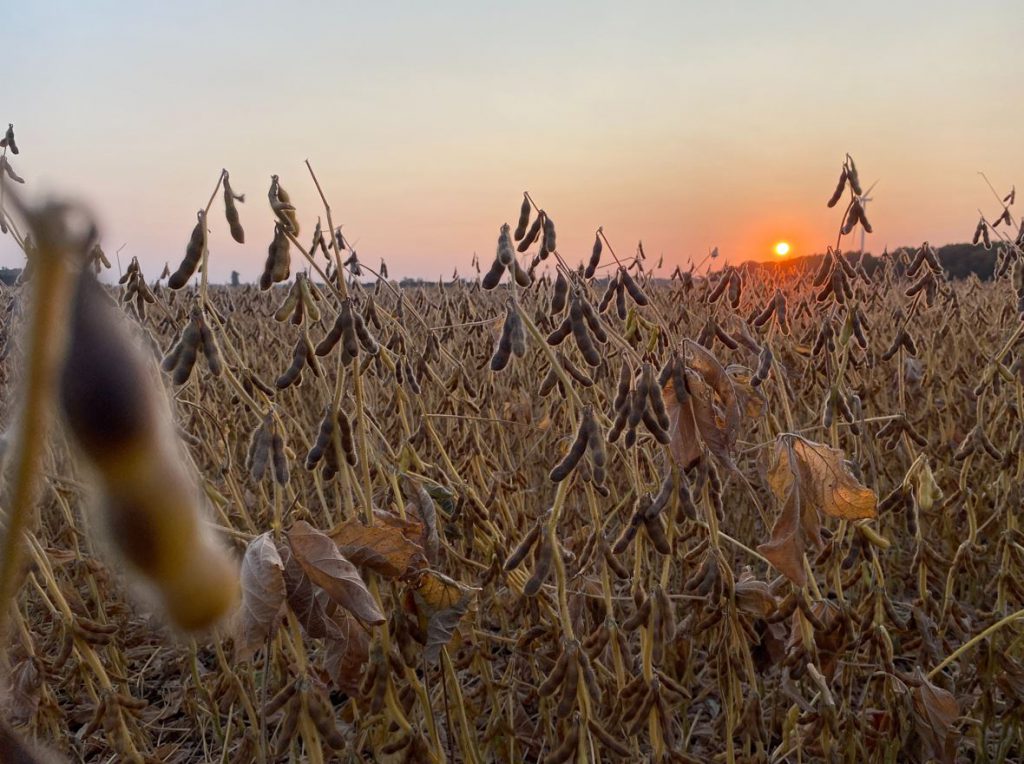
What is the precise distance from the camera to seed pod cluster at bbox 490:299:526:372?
1294mm

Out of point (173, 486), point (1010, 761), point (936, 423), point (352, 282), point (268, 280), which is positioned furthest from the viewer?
point (936, 423)

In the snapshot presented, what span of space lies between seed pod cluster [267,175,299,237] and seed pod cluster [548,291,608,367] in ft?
1.63

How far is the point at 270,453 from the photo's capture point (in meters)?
→ 1.31

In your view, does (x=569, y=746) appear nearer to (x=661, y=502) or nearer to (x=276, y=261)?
(x=661, y=502)

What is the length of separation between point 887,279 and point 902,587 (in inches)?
92.7

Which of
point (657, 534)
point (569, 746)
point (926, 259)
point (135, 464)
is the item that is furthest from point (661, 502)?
point (926, 259)

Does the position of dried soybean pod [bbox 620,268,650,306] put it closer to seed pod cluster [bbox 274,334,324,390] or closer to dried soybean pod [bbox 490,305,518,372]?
dried soybean pod [bbox 490,305,518,372]

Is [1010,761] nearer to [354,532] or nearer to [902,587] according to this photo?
[902,587]

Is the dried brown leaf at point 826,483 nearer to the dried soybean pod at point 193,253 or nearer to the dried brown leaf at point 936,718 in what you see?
the dried brown leaf at point 936,718

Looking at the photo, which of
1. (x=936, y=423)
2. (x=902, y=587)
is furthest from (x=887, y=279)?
(x=902, y=587)

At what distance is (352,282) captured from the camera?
81.5 inches

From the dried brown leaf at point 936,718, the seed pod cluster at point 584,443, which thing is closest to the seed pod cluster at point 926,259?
the dried brown leaf at point 936,718

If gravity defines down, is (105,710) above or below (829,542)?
below

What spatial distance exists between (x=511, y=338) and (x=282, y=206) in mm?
456
